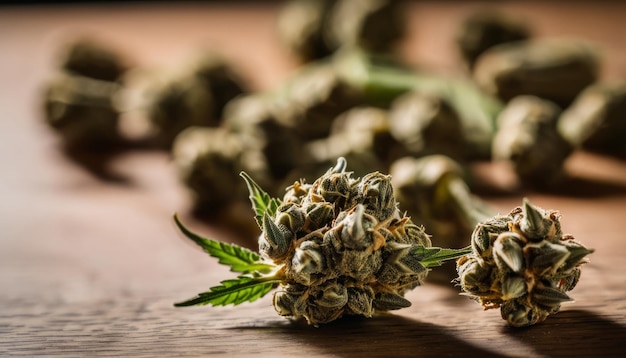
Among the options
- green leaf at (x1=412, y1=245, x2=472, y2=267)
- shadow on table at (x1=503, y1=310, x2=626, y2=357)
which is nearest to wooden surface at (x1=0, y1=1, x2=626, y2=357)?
shadow on table at (x1=503, y1=310, x2=626, y2=357)

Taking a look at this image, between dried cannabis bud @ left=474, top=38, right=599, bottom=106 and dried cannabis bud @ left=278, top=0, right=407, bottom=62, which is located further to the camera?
dried cannabis bud @ left=278, top=0, right=407, bottom=62

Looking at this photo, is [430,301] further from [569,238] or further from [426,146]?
[426,146]

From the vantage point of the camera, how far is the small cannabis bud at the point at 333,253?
832mm

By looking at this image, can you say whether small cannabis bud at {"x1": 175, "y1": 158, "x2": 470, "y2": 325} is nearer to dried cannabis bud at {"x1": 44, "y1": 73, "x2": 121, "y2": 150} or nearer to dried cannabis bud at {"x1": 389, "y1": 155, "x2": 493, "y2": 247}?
dried cannabis bud at {"x1": 389, "y1": 155, "x2": 493, "y2": 247}

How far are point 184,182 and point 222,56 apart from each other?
1.58 ft

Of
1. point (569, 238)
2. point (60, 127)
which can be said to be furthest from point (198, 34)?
point (569, 238)

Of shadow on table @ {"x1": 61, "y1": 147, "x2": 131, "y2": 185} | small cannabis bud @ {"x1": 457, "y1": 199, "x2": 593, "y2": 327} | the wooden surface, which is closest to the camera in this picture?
small cannabis bud @ {"x1": 457, "y1": 199, "x2": 593, "y2": 327}

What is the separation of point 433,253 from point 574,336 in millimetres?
191

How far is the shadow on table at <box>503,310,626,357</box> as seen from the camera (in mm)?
874

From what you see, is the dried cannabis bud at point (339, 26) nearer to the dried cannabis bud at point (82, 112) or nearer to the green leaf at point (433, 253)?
the dried cannabis bud at point (82, 112)

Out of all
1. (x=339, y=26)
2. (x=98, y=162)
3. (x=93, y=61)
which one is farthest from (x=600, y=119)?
(x=93, y=61)

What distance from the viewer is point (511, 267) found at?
2.67 ft

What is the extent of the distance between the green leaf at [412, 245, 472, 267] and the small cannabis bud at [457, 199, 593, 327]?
0.04 feet

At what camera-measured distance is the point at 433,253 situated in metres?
0.86
